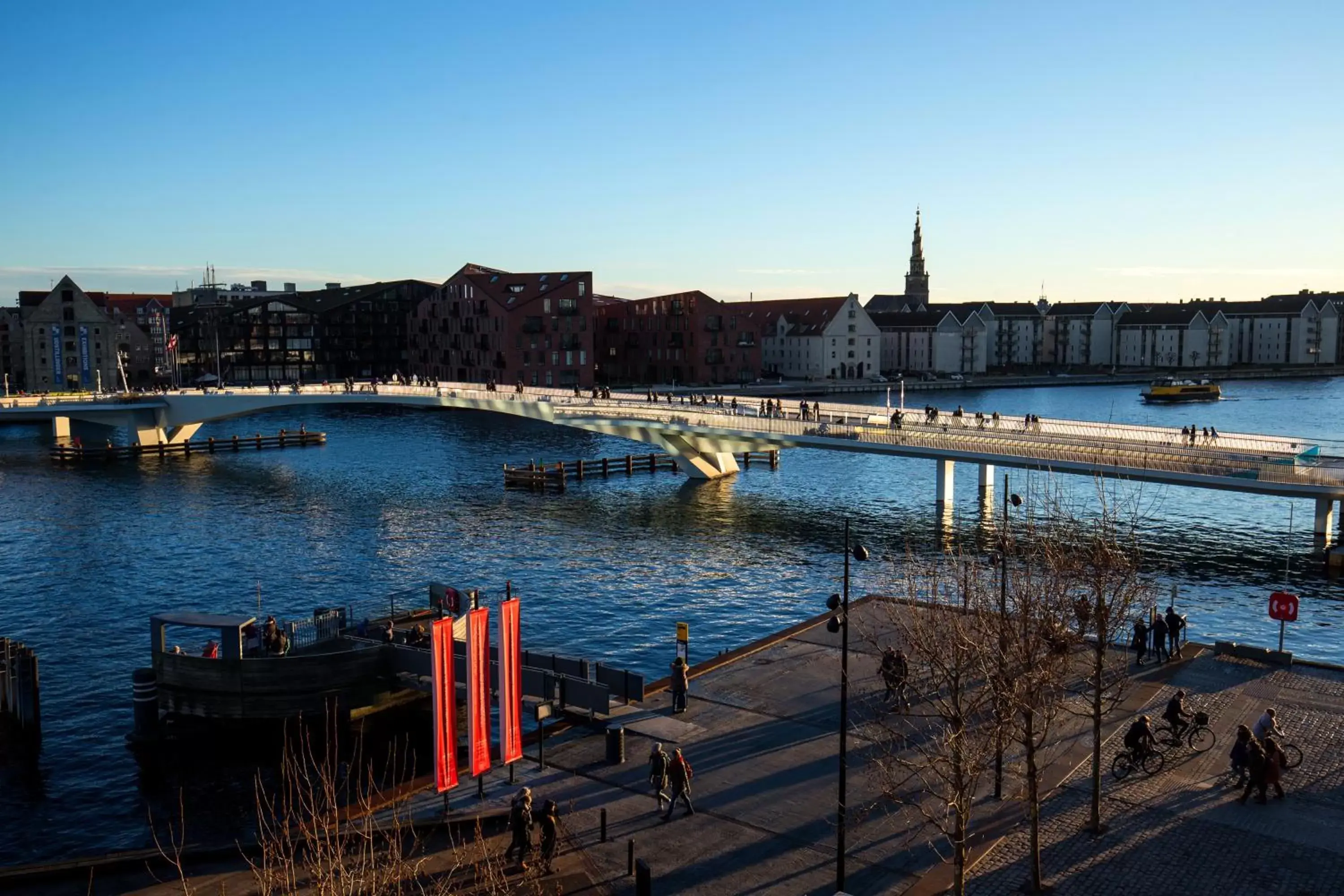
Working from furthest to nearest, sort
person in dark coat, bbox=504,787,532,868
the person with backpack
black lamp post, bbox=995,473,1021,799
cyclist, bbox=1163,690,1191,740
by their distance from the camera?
cyclist, bbox=1163,690,1191,740 < the person with backpack < person in dark coat, bbox=504,787,532,868 < black lamp post, bbox=995,473,1021,799

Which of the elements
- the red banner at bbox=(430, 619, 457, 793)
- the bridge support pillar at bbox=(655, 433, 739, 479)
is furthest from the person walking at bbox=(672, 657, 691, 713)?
the bridge support pillar at bbox=(655, 433, 739, 479)

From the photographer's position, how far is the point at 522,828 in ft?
68.8

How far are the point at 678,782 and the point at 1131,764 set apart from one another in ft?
34.9

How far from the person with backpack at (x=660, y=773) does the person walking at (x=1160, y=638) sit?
1778 centimetres

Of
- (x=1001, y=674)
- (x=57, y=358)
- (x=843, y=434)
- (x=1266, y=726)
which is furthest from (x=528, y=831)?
(x=57, y=358)

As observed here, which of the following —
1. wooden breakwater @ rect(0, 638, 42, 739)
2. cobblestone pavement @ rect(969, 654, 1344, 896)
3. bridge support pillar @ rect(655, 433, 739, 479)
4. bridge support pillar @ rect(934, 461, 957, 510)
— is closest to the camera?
cobblestone pavement @ rect(969, 654, 1344, 896)

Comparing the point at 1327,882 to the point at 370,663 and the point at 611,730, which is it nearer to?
the point at 611,730

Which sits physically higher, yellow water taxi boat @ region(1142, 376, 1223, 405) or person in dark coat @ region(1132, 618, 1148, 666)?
yellow water taxi boat @ region(1142, 376, 1223, 405)

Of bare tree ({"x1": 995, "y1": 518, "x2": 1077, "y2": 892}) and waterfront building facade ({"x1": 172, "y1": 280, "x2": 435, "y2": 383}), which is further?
waterfront building facade ({"x1": 172, "y1": 280, "x2": 435, "y2": 383})

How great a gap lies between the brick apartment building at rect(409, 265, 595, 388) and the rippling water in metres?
48.4

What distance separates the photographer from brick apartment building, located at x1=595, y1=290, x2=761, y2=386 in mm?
174250

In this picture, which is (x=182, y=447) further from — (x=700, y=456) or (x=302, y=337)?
(x=302, y=337)

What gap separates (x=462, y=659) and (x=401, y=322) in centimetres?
16985

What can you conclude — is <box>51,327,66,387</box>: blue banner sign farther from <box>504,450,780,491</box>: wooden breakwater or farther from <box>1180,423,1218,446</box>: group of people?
<box>1180,423,1218,446</box>: group of people
